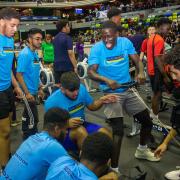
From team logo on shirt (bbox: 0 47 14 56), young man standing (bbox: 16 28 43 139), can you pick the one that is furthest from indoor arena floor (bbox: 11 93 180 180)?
team logo on shirt (bbox: 0 47 14 56)

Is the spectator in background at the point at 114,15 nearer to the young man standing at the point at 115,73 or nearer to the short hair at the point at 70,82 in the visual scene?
the young man standing at the point at 115,73

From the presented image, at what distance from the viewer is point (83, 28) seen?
3125 centimetres

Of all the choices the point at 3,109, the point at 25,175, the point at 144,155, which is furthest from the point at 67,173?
the point at 144,155

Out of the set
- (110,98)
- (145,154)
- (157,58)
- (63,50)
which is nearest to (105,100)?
(110,98)

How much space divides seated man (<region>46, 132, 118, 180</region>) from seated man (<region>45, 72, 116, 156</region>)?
114cm

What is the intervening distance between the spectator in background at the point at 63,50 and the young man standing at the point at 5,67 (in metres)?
2.16

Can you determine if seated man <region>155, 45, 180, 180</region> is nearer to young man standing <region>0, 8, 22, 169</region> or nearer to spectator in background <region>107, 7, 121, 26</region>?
spectator in background <region>107, 7, 121, 26</region>

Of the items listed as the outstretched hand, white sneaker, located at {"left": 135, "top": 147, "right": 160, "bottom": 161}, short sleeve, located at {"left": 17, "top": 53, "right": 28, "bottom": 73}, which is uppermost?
short sleeve, located at {"left": 17, "top": 53, "right": 28, "bottom": 73}

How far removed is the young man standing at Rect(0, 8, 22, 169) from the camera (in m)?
3.16

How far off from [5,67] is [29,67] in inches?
21.9

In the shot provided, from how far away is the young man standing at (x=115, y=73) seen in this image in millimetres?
3303

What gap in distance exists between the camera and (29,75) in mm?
3824

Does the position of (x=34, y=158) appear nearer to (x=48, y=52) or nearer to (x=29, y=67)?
(x=29, y=67)

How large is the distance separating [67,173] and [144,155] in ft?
7.46
